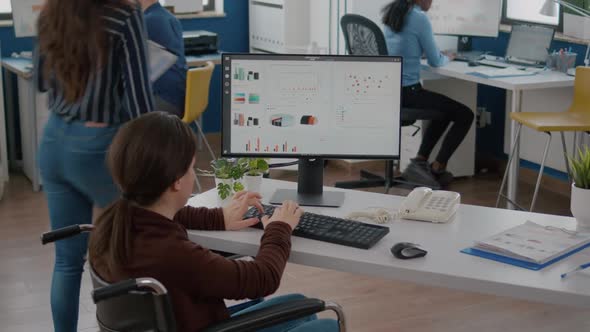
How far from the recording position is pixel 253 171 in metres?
2.73

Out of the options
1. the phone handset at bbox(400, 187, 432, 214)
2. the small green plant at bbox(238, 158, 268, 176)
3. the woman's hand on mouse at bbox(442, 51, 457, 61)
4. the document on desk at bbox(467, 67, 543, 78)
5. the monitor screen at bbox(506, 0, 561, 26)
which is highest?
the monitor screen at bbox(506, 0, 561, 26)

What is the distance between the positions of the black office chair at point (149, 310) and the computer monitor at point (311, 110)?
73cm

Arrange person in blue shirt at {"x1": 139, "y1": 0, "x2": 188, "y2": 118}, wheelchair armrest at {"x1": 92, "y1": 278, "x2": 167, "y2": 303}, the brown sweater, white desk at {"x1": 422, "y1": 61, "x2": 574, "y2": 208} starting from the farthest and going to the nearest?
white desk at {"x1": 422, "y1": 61, "x2": 574, "y2": 208}, person in blue shirt at {"x1": 139, "y1": 0, "x2": 188, "y2": 118}, the brown sweater, wheelchair armrest at {"x1": 92, "y1": 278, "x2": 167, "y2": 303}

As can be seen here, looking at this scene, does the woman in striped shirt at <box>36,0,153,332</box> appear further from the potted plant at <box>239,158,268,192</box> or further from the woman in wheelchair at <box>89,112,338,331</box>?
the woman in wheelchair at <box>89,112,338,331</box>

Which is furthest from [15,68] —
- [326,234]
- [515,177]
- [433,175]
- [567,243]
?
[567,243]

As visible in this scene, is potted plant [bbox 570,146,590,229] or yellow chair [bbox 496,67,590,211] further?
yellow chair [bbox 496,67,590,211]

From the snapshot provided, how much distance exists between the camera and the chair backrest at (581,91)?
4.62 metres

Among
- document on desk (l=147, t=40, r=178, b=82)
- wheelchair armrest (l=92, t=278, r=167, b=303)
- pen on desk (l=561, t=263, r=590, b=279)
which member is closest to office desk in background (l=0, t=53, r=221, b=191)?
document on desk (l=147, t=40, r=178, b=82)

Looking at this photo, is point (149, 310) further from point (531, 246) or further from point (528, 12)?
point (528, 12)

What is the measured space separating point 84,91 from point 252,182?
55 cm

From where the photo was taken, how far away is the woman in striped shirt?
248cm

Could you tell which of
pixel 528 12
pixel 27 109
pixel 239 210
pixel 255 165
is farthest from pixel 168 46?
pixel 528 12

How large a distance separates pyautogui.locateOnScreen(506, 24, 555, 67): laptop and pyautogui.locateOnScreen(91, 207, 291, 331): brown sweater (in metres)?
3.66

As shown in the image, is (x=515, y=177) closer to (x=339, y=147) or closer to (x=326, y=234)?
(x=339, y=147)
